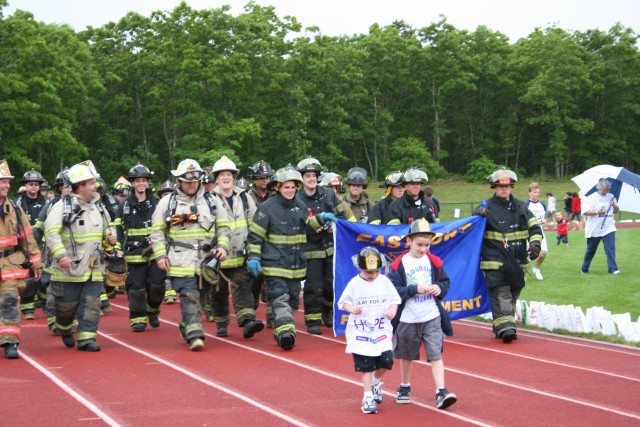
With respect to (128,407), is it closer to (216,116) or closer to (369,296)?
(369,296)

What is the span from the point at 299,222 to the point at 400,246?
4.83ft

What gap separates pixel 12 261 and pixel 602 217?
40.5 ft

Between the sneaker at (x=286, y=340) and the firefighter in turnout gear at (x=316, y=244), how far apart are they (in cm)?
161

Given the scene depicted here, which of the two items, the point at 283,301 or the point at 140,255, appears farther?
the point at 140,255

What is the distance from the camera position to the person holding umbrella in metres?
19.3

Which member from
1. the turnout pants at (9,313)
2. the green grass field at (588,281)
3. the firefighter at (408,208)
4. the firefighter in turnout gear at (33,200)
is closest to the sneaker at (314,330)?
the firefighter at (408,208)

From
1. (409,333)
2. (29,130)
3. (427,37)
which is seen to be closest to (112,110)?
(29,130)

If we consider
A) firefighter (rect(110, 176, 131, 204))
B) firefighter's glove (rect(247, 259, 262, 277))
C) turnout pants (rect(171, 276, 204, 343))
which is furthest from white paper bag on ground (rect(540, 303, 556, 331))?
firefighter (rect(110, 176, 131, 204))

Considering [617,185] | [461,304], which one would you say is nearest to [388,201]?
[461,304]

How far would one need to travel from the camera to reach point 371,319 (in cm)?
836

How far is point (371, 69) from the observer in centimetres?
7712

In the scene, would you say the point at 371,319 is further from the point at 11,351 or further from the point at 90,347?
the point at 11,351

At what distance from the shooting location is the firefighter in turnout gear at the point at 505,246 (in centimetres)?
1227

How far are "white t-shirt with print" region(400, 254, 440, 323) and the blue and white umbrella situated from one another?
41.5ft
